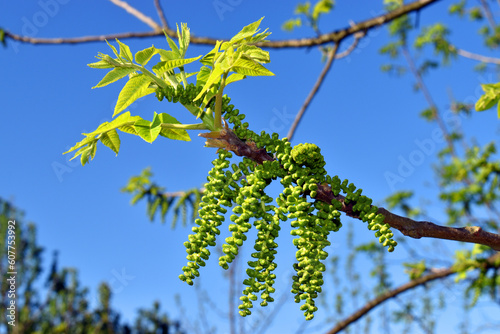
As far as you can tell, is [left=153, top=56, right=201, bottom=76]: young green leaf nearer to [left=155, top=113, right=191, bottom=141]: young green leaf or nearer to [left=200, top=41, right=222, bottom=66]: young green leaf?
[left=200, top=41, right=222, bottom=66]: young green leaf

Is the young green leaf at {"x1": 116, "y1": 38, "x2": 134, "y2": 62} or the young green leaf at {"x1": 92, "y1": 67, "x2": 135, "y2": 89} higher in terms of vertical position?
the young green leaf at {"x1": 116, "y1": 38, "x2": 134, "y2": 62}

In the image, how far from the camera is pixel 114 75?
165 centimetres

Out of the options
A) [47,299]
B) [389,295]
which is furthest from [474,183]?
[47,299]

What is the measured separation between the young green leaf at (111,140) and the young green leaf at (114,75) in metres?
0.18

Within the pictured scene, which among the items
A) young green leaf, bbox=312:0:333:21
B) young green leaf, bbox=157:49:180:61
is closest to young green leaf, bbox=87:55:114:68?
young green leaf, bbox=157:49:180:61

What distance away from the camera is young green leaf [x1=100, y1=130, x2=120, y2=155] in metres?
1.70

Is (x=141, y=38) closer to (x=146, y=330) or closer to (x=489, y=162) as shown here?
(x=489, y=162)

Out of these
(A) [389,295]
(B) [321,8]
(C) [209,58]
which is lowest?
(C) [209,58]

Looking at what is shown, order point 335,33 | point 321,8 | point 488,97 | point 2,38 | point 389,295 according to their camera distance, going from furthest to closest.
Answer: point 321,8 → point 2,38 → point 389,295 → point 335,33 → point 488,97

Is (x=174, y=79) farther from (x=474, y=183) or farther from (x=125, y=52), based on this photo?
(x=474, y=183)

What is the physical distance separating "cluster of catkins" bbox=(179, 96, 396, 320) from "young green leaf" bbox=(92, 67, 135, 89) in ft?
1.53

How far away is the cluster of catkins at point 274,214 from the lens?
141 cm

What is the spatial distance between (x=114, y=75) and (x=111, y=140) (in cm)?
25

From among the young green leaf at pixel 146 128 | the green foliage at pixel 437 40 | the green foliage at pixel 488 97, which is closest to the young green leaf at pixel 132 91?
the young green leaf at pixel 146 128
